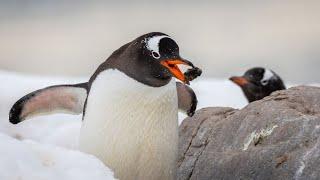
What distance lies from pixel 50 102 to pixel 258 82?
300 centimetres

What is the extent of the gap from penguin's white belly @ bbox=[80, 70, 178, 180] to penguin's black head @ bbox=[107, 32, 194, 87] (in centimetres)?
6

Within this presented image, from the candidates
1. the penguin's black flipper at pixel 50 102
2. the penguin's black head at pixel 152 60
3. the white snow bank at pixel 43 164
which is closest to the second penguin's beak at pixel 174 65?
the penguin's black head at pixel 152 60

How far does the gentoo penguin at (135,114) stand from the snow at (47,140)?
280 mm

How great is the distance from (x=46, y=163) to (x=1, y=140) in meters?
0.23

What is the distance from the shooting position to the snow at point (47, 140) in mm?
3006

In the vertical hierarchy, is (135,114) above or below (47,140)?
above

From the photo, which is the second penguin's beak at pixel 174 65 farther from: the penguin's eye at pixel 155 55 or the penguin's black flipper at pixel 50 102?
the penguin's black flipper at pixel 50 102

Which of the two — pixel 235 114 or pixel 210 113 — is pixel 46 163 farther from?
pixel 210 113

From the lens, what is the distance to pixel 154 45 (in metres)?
4.23

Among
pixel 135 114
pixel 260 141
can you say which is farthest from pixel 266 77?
pixel 135 114

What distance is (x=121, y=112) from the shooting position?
4.45m

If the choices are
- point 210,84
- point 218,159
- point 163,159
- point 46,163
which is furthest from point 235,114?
point 210,84

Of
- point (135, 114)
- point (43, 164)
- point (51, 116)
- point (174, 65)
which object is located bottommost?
point (51, 116)

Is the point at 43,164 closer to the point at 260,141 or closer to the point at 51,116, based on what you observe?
the point at 260,141
